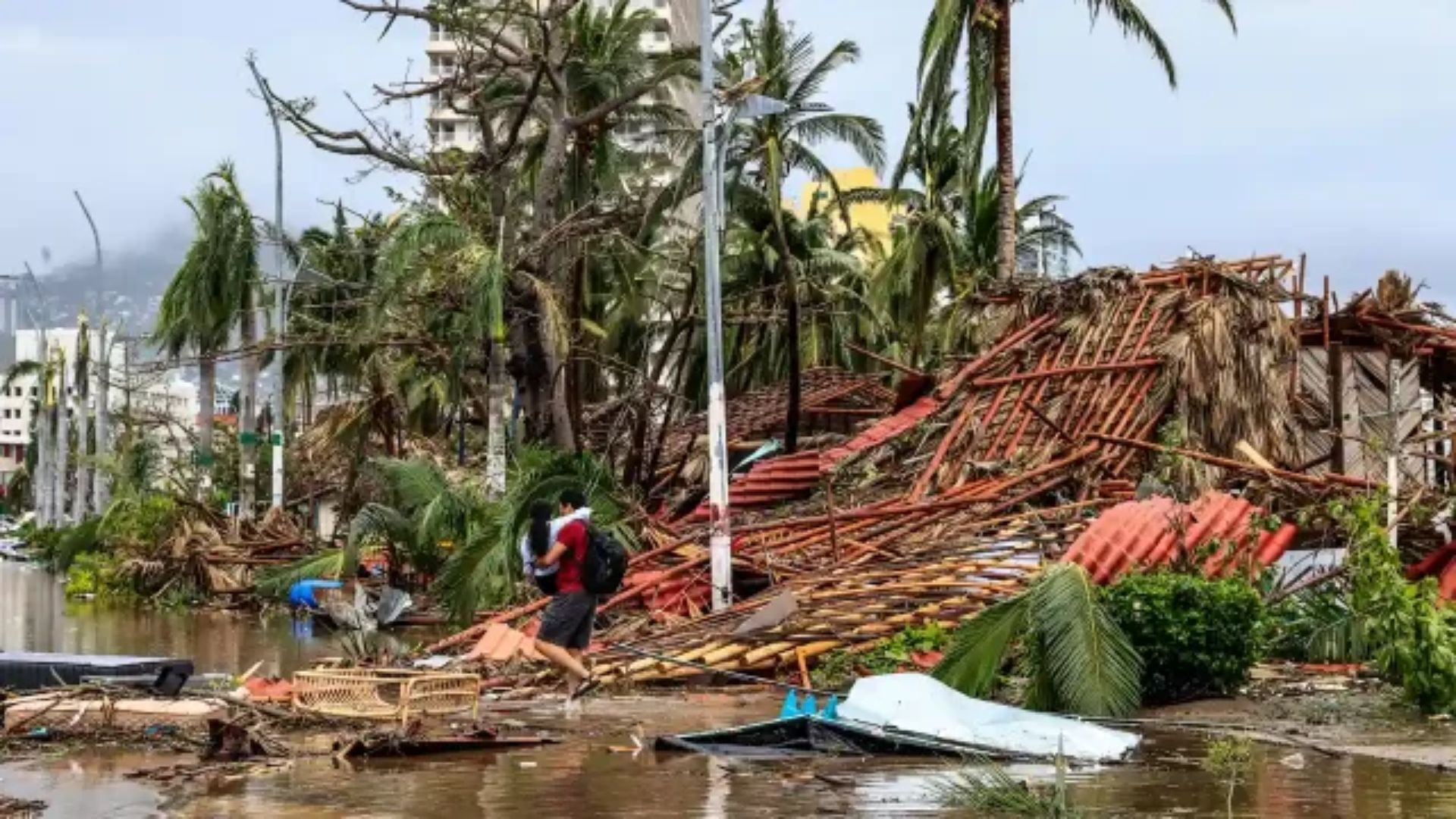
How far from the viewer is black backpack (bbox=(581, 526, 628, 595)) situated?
1334cm

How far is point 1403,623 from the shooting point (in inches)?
475

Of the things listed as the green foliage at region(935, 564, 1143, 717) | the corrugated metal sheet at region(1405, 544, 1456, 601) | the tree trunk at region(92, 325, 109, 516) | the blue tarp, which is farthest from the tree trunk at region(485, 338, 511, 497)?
Answer: the tree trunk at region(92, 325, 109, 516)

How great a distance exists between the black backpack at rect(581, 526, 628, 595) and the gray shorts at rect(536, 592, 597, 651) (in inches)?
4.5

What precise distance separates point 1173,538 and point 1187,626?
218cm

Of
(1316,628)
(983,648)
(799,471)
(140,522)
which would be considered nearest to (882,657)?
(983,648)

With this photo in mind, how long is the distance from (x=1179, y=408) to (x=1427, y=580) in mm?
7797

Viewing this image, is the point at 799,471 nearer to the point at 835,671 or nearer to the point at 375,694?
the point at 835,671

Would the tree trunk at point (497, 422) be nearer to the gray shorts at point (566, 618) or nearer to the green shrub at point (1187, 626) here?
the gray shorts at point (566, 618)

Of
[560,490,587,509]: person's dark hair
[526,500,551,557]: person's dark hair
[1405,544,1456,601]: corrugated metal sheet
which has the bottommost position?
[1405,544,1456,601]: corrugated metal sheet

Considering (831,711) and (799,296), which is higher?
(799,296)

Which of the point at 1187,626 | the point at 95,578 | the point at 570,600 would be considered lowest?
the point at 95,578

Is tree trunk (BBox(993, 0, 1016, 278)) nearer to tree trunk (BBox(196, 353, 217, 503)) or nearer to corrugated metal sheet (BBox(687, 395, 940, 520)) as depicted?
corrugated metal sheet (BBox(687, 395, 940, 520))

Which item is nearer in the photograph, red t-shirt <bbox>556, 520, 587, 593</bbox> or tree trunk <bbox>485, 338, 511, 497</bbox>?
red t-shirt <bbox>556, 520, 587, 593</bbox>

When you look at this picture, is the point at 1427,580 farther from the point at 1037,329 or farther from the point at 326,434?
the point at 326,434
